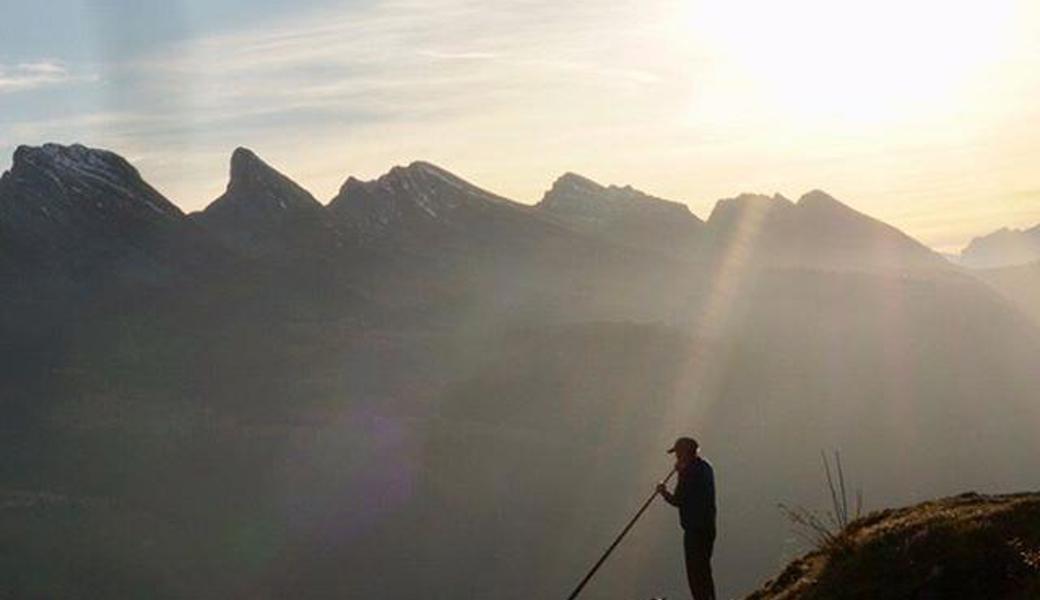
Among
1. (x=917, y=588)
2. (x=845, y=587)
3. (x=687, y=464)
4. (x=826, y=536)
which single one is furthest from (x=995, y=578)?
(x=687, y=464)

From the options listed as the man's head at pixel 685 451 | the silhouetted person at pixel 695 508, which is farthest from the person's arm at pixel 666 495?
the man's head at pixel 685 451

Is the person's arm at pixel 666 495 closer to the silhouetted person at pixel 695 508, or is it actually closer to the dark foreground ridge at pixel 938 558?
the silhouetted person at pixel 695 508

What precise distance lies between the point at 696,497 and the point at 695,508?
0.66ft

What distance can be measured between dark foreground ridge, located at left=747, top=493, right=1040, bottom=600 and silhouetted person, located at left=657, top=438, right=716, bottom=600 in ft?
4.41

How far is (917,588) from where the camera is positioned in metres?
17.8

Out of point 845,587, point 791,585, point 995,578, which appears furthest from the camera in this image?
point 791,585

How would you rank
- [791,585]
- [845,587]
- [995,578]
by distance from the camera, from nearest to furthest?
[995,578] < [845,587] < [791,585]

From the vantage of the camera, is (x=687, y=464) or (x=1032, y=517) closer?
(x=1032, y=517)

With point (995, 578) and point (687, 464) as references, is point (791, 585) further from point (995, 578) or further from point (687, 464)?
point (995, 578)

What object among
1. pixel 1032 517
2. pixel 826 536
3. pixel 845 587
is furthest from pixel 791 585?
pixel 1032 517

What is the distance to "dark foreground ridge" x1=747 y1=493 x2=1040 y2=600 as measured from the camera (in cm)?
1719

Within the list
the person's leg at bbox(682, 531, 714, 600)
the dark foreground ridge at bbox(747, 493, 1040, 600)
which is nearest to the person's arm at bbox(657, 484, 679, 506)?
the person's leg at bbox(682, 531, 714, 600)

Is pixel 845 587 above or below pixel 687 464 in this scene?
below

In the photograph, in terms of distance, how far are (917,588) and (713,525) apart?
4.56m
